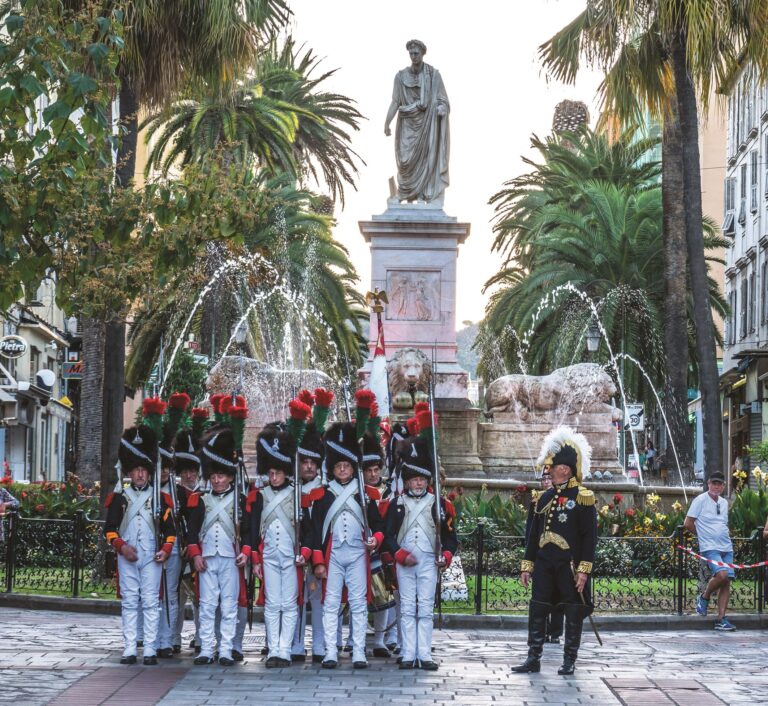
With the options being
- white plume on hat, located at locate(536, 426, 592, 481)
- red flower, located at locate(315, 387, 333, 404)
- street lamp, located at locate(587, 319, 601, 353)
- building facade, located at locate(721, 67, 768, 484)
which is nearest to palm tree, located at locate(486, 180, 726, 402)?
street lamp, located at locate(587, 319, 601, 353)

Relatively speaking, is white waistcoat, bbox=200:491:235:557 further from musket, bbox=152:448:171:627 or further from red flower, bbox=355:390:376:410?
red flower, bbox=355:390:376:410

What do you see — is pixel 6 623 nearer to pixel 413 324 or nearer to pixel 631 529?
pixel 631 529

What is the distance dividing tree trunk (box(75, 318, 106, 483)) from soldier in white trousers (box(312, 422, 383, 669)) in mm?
16080

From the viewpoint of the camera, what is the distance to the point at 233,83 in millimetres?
21188

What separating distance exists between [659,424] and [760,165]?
28.4 feet

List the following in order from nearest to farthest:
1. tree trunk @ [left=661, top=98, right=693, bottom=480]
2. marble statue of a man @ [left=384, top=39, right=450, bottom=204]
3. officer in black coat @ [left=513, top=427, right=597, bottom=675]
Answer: officer in black coat @ [left=513, top=427, right=597, bottom=675] → marble statue of a man @ [left=384, top=39, right=450, bottom=204] → tree trunk @ [left=661, top=98, right=693, bottom=480]

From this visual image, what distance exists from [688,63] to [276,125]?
1995 centimetres

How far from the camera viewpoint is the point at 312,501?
11617 millimetres

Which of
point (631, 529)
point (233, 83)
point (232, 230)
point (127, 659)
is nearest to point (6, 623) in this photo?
point (127, 659)

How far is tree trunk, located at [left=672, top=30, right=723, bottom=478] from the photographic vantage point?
66.3 ft

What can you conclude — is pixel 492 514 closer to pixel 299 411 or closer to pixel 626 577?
pixel 626 577

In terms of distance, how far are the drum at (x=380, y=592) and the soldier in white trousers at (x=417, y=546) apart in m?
0.52

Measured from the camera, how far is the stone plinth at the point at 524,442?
75.8ft

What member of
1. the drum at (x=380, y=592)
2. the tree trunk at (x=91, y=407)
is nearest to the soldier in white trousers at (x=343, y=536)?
the drum at (x=380, y=592)
